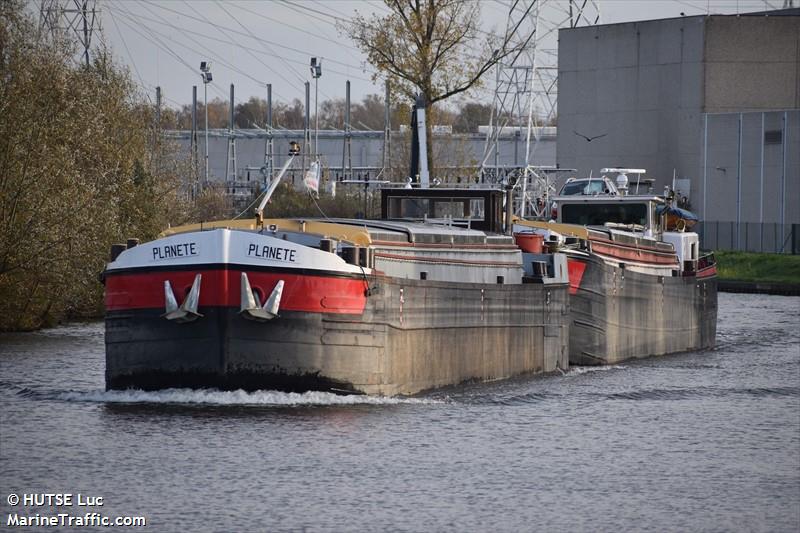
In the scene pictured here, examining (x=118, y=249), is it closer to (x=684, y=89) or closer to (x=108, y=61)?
(x=108, y=61)

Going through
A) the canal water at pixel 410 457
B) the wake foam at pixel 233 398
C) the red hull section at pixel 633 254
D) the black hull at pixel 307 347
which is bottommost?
the canal water at pixel 410 457

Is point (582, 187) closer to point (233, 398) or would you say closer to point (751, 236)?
point (233, 398)

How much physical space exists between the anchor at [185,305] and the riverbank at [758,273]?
157ft

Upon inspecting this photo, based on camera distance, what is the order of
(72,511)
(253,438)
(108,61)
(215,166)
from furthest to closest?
(215,166) < (108,61) < (253,438) < (72,511)

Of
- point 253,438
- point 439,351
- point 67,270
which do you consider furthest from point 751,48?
point 253,438

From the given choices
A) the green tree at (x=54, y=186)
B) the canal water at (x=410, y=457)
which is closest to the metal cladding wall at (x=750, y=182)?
the green tree at (x=54, y=186)

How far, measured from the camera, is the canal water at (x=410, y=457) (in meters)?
19.5

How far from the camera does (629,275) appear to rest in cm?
4028

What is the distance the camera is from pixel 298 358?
25.6 meters

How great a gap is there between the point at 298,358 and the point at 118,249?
403cm

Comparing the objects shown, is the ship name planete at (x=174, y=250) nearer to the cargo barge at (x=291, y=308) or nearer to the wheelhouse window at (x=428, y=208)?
the cargo barge at (x=291, y=308)

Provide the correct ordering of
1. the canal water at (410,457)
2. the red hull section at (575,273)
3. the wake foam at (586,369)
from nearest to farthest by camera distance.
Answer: the canal water at (410,457) < the wake foam at (586,369) < the red hull section at (575,273)

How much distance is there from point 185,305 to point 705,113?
209 ft

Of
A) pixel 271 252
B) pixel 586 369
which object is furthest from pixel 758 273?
pixel 271 252
